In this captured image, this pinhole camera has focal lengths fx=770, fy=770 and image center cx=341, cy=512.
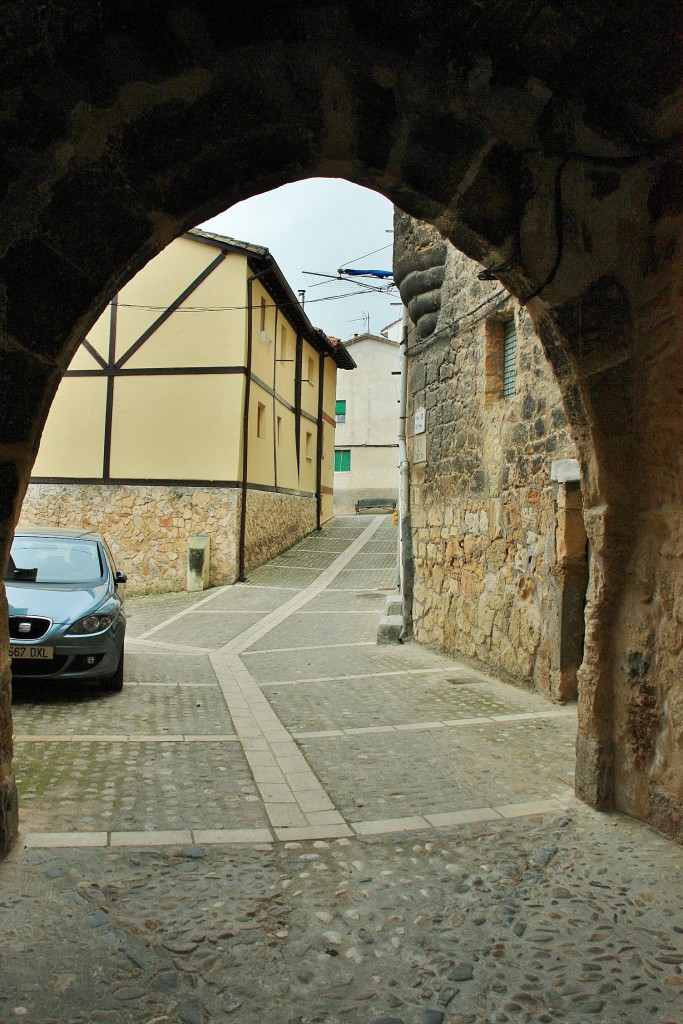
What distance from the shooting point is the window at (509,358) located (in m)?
7.39

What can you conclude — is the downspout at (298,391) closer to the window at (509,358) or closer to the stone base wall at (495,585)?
the stone base wall at (495,585)

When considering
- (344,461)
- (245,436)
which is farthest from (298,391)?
(344,461)

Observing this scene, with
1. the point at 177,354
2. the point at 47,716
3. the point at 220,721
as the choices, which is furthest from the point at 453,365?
the point at 177,354

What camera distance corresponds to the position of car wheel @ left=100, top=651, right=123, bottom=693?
642 cm

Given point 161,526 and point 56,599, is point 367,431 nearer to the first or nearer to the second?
point 161,526

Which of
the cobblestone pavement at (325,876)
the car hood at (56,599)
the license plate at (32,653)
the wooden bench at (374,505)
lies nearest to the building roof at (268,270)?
the car hood at (56,599)

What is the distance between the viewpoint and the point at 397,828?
3.45 metres

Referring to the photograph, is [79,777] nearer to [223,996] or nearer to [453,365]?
[223,996]

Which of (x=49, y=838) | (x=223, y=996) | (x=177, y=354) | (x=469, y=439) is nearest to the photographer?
(x=223, y=996)

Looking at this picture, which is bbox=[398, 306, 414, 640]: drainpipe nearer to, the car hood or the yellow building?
the car hood

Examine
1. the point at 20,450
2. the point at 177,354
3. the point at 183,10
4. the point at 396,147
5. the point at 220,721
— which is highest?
the point at 177,354

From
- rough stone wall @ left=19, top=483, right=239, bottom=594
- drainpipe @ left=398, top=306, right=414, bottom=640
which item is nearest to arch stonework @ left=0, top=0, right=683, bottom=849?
drainpipe @ left=398, top=306, right=414, bottom=640

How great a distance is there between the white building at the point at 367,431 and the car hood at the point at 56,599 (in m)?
30.2

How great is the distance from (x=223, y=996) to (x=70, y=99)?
273cm
